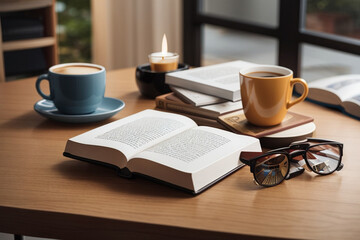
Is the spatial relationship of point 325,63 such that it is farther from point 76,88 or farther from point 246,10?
point 76,88

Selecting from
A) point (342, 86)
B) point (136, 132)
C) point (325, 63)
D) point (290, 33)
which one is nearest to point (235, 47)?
point (290, 33)

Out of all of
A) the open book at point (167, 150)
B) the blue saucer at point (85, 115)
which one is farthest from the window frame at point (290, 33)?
the open book at point (167, 150)

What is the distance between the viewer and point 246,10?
8.82 ft

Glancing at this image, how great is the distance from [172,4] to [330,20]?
0.99m

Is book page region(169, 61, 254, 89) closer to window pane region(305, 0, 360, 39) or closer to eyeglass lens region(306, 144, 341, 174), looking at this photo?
eyeglass lens region(306, 144, 341, 174)

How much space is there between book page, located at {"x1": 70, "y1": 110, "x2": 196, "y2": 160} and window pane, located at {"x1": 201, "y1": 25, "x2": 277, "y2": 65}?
1645 millimetres

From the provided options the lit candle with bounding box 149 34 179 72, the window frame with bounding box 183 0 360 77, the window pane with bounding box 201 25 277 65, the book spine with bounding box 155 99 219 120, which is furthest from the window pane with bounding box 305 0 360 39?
the book spine with bounding box 155 99 219 120

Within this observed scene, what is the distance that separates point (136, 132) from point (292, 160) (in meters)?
0.31

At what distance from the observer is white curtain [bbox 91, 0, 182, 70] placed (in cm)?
293

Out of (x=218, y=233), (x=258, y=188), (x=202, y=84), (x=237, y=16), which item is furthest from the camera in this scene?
(x=237, y=16)

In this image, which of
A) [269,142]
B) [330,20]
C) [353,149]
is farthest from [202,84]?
[330,20]

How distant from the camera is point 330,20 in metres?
2.29

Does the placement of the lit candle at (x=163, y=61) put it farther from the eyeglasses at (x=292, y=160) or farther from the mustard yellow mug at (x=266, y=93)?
the eyeglasses at (x=292, y=160)

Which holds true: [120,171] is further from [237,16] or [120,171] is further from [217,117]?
[237,16]
